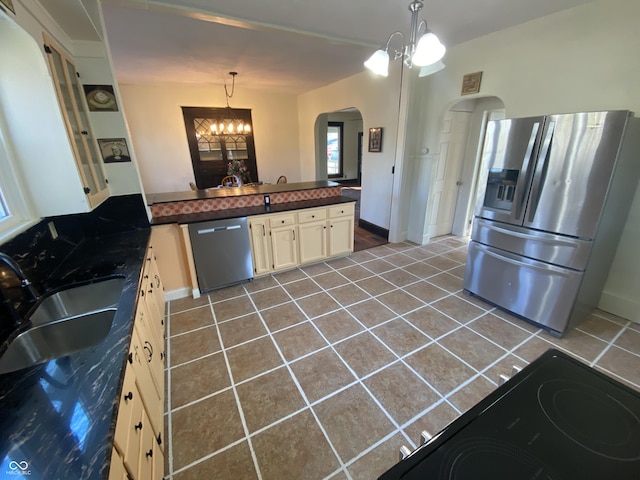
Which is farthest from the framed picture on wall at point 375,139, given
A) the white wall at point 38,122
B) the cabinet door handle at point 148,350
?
the cabinet door handle at point 148,350

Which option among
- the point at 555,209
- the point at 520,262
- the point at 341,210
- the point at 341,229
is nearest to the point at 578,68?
the point at 555,209

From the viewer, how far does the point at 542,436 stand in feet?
2.34

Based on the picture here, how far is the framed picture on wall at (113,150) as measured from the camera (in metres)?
2.34

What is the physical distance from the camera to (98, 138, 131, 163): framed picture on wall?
2.34m

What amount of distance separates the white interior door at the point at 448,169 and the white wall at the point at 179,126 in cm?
400

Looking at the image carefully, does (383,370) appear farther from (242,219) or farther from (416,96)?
(416,96)

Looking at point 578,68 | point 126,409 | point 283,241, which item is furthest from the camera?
point 283,241

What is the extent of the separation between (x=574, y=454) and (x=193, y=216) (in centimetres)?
310

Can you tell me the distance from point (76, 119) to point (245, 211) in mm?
1592

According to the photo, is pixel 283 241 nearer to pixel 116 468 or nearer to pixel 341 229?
pixel 341 229

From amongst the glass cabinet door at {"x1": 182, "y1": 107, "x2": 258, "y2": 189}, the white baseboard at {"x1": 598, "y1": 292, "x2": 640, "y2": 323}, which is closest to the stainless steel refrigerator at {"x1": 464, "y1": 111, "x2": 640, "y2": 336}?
the white baseboard at {"x1": 598, "y1": 292, "x2": 640, "y2": 323}

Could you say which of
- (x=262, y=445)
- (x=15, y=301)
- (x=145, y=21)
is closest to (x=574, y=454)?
(x=262, y=445)

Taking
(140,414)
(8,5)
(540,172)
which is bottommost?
(140,414)

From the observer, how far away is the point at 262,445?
60.2 inches
